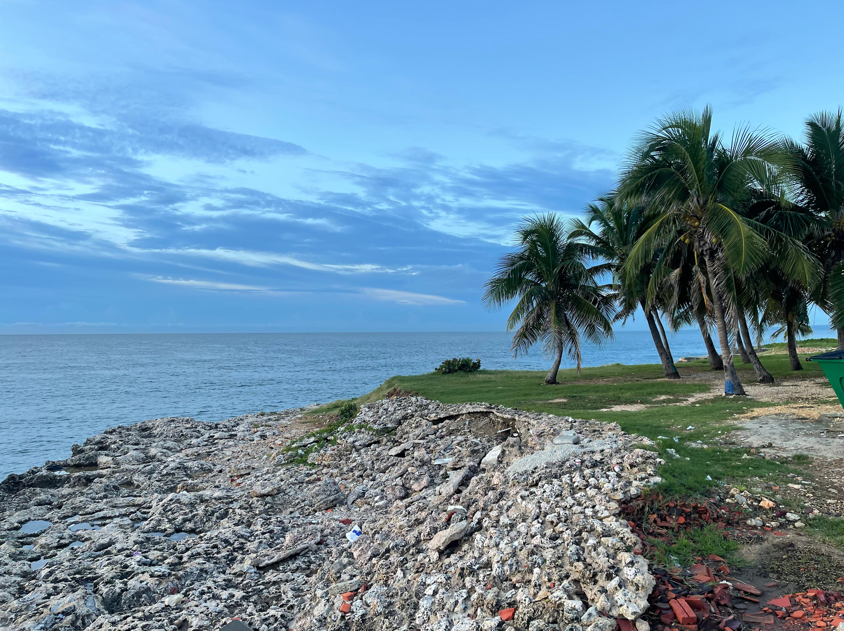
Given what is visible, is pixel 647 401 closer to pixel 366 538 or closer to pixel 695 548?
pixel 695 548

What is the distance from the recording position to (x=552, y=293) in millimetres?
26000

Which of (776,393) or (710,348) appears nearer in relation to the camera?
(776,393)

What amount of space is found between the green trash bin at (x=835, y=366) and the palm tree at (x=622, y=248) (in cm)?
1536

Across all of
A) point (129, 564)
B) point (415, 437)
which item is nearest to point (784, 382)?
point (415, 437)

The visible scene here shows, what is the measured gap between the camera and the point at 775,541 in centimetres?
701

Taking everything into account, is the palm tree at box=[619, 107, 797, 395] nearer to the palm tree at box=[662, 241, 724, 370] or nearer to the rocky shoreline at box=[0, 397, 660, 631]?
the palm tree at box=[662, 241, 724, 370]

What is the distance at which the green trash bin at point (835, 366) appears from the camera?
9.98 meters

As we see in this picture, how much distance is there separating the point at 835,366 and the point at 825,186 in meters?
13.9

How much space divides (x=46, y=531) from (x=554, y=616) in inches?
524

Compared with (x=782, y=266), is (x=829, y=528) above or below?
below

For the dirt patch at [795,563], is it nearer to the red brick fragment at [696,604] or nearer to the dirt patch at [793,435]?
the red brick fragment at [696,604]

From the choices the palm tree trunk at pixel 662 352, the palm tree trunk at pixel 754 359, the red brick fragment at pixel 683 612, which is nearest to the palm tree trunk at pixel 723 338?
the palm tree trunk at pixel 754 359

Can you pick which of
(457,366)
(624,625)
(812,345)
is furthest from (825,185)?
(812,345)

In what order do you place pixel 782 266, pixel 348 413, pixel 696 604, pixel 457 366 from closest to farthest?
pixel 696 604 → pixel 782 266 → pixel 348 413 → pixel 457 366
